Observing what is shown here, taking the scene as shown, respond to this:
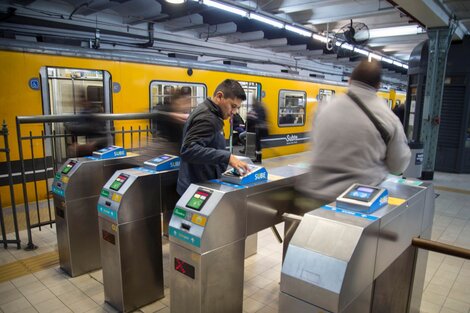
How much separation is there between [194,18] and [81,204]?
606 centimetres

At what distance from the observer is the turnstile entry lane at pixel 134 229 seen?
2.61 m

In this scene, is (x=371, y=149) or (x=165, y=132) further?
(x=165, y=132)

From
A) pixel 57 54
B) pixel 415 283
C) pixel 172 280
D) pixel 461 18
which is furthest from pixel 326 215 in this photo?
pixel 461 18

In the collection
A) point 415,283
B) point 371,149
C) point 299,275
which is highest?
point 371,149

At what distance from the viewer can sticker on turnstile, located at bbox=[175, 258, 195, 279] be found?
2.07 meters

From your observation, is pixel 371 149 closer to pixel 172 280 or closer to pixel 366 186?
pixel 366 186

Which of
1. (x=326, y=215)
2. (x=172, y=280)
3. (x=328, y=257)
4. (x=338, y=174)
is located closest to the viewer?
(x=328, y=257)

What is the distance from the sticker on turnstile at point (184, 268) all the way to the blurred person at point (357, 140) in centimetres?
91

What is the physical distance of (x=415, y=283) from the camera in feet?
8.16

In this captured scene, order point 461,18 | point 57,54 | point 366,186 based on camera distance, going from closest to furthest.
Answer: point 366,186 < point 57,54 < point 461,18

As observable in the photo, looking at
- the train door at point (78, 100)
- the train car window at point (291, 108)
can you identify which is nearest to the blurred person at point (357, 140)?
the train door at point (78, 100)

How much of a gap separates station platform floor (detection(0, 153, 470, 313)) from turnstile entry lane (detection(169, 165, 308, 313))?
77cm

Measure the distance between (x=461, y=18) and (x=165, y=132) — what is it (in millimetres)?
6856

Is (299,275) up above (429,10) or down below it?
below
